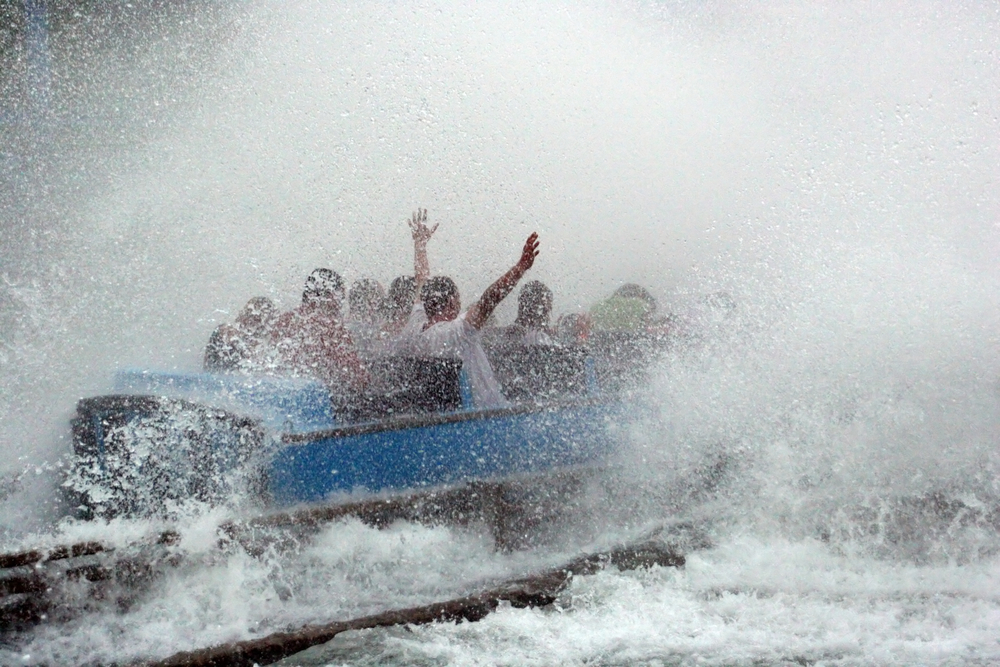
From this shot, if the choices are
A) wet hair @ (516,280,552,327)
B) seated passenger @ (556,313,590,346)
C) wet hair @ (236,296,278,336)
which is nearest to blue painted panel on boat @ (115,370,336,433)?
wet hair @ (236,296,278,336)

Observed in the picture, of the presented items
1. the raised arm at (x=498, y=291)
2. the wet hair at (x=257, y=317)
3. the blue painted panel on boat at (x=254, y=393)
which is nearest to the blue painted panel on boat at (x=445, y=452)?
the blue painted panel on boat at (x=254, y=393)

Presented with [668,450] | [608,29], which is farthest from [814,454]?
[608,29]

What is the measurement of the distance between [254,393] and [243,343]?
39 centimetres

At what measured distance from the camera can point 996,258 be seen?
4.90m

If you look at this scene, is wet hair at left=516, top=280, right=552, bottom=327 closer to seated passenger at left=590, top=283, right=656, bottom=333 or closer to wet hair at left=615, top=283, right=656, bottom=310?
seated passenger at left=590, top=283, right=656, bottom=333

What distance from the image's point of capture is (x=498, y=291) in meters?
4.25

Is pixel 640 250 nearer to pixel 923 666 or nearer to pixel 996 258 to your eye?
pixel 996 258

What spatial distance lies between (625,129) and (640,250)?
0.89 metres

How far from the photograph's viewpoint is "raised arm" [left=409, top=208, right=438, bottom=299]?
4938mm

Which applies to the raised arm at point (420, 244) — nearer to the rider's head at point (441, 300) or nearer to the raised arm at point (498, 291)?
the rider's head at point (441, 300)

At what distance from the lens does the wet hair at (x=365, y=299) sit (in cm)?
466

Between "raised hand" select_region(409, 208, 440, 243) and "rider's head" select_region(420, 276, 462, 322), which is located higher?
"raised hand" select_region(409, 208, 440, 243)

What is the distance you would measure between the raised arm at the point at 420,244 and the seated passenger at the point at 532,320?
0.57 m

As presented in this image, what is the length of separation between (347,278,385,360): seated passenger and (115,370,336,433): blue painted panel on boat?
0.38 metres
